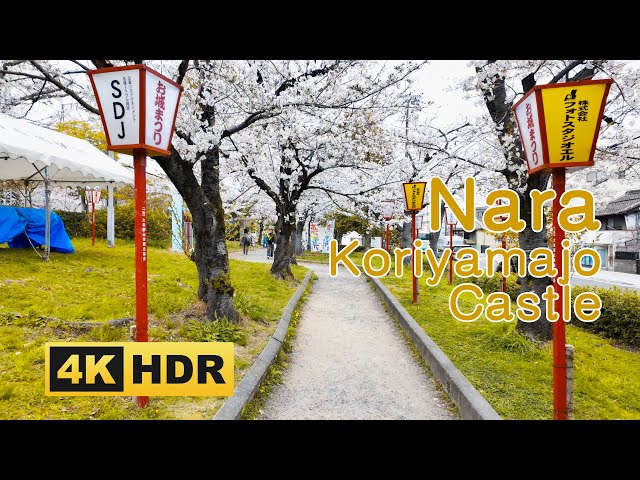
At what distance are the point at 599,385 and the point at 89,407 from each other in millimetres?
5640

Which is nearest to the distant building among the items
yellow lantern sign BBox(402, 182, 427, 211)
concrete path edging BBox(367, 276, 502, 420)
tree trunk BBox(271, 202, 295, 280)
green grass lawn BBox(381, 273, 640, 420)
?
yellow lantern sign BBox(402, 182, 427, 211)

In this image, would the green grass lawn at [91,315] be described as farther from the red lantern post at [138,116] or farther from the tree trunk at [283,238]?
the red lantern post at [138,116]

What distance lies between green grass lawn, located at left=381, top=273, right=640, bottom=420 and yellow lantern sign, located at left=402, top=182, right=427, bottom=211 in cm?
284

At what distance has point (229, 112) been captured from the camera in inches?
270

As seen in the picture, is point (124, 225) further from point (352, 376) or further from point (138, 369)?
point (138, 369)

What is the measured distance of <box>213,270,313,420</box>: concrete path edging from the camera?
3561mm

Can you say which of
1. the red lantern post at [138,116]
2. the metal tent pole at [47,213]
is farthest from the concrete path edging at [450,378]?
the metal tent pole at [47,213]

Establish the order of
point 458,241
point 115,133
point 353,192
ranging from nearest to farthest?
point 115,133
point 353,192
point 458,241

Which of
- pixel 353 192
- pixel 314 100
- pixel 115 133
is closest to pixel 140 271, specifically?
pixel 115 133

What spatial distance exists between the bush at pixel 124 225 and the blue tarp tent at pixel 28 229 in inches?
263

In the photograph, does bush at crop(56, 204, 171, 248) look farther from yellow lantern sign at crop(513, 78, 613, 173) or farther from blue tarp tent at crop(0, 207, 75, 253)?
yellow lantern sign at crop(513, 78, 613, 173)

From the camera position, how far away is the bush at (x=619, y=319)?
22.4 ft
